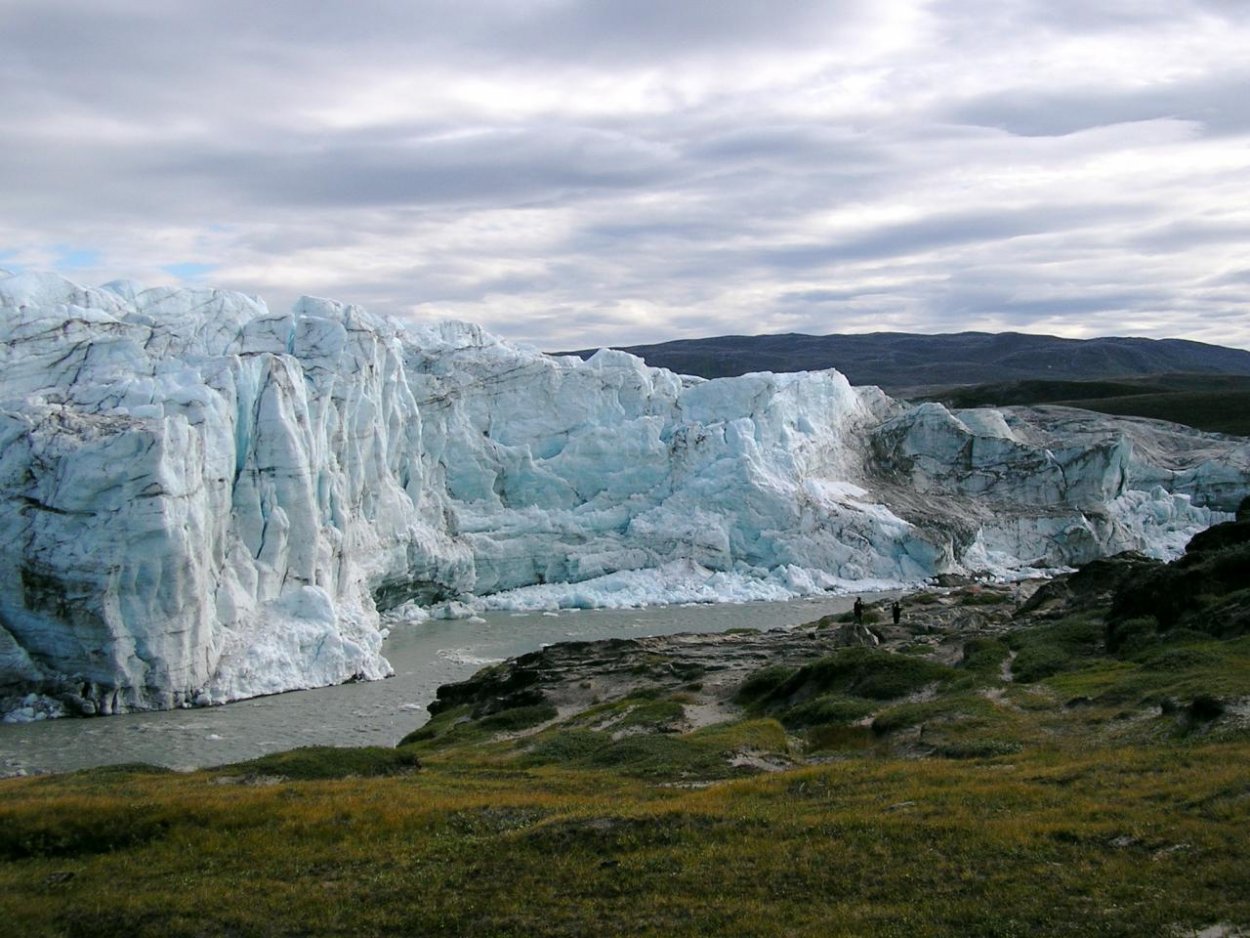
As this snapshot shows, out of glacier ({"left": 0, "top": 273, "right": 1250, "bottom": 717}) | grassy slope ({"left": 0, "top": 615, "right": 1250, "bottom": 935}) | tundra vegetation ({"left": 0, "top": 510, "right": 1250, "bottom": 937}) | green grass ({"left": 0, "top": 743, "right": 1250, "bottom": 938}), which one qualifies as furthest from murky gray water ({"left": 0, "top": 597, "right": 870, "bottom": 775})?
green grass ({"left": 0, "top": 743, "right": 1250, "bottom": 938})

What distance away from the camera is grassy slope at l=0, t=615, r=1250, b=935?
841 cm

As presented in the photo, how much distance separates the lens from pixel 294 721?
24.9 metres

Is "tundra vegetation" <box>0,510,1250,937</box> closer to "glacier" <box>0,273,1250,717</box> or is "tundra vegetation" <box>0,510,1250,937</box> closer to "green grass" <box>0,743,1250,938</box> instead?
"green grass" <box>0,743,1250,938</box>

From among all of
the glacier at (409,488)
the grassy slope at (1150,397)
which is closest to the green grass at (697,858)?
the glacier at (409,488)

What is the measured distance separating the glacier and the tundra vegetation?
945 cm

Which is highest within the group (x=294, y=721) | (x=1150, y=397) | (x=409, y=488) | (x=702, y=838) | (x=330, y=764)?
(x=1150, y=397)

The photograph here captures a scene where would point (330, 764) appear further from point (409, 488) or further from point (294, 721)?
point (409, 488)

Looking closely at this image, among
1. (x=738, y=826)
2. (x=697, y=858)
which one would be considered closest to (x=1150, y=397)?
(x=738, y=826)

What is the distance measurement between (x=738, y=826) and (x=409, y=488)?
33.8 m

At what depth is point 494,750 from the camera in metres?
19.0

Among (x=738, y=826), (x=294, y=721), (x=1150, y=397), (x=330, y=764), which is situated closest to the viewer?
(x=738, y=826)

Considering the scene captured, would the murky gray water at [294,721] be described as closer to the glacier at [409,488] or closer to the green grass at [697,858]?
the glacier at [409,488]

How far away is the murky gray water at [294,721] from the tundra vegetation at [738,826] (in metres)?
5.08

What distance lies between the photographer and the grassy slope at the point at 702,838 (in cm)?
841
